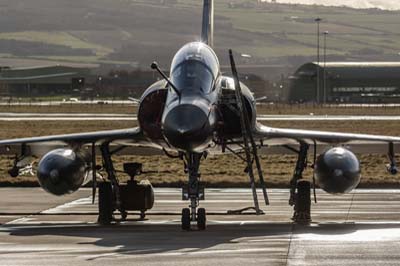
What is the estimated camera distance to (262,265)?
16.2 metres

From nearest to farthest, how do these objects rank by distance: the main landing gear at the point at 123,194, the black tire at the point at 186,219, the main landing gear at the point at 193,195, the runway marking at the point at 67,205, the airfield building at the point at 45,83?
the main landing gear at the point at 193,195, the black tire at the point at 186,219, the main landing gear at the point at 123,194, the runway marking at the point at 67,205, the airfield building at the point at 45,83

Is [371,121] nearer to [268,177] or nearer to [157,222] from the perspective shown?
[268,177]

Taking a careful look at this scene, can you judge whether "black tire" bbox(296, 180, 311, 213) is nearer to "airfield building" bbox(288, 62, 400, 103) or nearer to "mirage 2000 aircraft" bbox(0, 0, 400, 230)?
"mirage 2000 aircraft" bbox(0, 0, 400, 230)

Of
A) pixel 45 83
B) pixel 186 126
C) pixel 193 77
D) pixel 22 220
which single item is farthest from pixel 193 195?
pixel 45 83

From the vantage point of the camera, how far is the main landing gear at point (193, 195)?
20.7m

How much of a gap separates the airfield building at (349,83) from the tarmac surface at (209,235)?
106 metres

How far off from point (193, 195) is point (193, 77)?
2.03 metres

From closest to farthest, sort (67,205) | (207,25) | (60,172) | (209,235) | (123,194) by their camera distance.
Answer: (209,235) < (60,172) < (123,194) < (207,25) < (67,205)

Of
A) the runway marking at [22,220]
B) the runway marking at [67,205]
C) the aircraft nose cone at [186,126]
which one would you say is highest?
the aircraft nose cone at [186,126]

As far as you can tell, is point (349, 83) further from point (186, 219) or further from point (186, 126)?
point (186, 126)

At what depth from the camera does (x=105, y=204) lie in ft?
76.8

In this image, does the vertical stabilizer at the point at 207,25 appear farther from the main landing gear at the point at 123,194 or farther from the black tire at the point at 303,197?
the black tire at the point at 303,197

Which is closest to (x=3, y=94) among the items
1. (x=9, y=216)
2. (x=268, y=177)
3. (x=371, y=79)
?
(x=371, y=79)

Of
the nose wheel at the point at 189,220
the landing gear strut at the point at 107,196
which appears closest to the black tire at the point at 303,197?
the nose wheel at the point at 189,220
